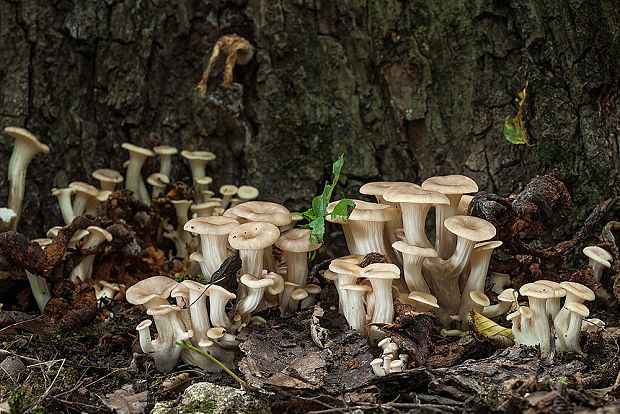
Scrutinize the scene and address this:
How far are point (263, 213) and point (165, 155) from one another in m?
2.07

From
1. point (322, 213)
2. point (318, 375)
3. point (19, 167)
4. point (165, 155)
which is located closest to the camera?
point (318, 375)

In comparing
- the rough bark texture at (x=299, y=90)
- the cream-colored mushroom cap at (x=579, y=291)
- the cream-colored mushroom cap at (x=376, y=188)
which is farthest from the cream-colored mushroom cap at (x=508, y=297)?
the rough bark texture at (x=299, y=90)

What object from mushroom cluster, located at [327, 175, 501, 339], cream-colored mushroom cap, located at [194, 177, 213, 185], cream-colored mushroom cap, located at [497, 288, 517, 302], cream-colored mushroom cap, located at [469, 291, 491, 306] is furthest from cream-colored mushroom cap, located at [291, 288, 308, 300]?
cream-colored mushroom cap, located at [194, 177, 213, 185]

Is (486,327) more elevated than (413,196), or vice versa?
(413,196)

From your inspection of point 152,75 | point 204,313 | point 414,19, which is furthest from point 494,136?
point 152,75

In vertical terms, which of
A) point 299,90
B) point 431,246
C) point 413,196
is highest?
point 299,90

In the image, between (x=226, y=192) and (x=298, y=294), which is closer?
(x=298, y=294)

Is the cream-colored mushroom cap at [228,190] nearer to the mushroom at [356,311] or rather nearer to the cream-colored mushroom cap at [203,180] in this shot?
Answer: the cream-colored mushroom cap at [203,180]

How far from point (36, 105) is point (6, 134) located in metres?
0.40

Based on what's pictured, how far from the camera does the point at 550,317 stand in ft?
11.9

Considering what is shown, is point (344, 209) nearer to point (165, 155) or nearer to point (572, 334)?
point (572, 334)

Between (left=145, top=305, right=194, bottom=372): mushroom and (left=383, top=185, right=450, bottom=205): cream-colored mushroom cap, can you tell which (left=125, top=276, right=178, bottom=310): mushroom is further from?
(left=383, top=185, right=450, bottom=205): cream-colored mushroom cap

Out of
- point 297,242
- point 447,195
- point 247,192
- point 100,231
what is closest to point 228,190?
point 247,192

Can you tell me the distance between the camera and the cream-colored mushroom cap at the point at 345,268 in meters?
3.54
